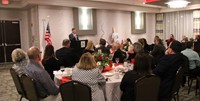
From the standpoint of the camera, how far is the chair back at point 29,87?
3.03 metres

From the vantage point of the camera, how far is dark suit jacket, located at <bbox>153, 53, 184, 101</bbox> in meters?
3.24

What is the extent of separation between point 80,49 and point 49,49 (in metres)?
2.99

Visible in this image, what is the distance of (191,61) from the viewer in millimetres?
4883

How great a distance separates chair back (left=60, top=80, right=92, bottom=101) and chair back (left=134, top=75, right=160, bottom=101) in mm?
609

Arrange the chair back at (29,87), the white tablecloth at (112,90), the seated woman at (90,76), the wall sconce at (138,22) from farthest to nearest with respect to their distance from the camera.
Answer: the wall sconce at (138,22)
the white tablecloth at (112,90)
the chair back at (29,87)
the seated woman at (90,76)

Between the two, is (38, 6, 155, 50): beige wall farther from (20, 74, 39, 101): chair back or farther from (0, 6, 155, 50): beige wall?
(20, 74, 39, 101): chair back

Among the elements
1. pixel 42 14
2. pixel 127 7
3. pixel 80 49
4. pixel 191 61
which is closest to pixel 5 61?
pixel 42 14

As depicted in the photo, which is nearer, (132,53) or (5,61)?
(132,53)

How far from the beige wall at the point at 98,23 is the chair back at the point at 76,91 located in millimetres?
6075

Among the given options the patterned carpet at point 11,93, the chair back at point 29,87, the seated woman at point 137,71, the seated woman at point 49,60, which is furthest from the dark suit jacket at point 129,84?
the patterned carpet at point 11,93

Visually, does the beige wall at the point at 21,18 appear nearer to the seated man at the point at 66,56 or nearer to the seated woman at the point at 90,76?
the seated man at the point at 66,56

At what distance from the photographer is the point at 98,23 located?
10.0m

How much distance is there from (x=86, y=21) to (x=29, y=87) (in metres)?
6.50

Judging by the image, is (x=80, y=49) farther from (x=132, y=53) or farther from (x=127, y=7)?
(x=127, y=7)
